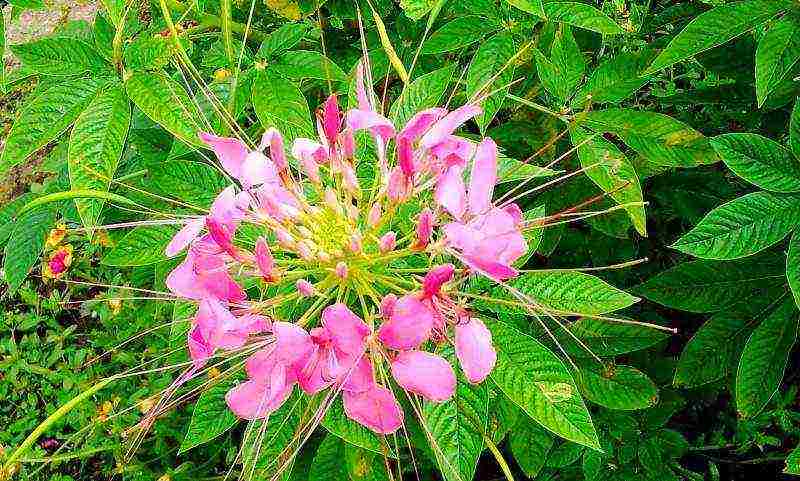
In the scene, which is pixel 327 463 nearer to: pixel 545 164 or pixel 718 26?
pixel 545 164

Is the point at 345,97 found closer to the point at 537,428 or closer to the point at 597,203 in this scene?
the point at 597,203

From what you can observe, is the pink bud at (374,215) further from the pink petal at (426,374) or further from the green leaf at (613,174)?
the green leaf at (613,174)

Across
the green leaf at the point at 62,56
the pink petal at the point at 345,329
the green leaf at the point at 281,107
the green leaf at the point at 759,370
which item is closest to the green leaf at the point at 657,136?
the green leaf at the point at 759,370

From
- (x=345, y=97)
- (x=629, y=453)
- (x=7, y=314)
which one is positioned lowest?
(x=7, y=314)

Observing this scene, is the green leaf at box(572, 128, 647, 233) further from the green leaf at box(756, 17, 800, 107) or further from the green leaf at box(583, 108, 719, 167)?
the green leaf at box(756, 17, 800, 107)

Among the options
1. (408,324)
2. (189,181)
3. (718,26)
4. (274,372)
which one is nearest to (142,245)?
(189,181)

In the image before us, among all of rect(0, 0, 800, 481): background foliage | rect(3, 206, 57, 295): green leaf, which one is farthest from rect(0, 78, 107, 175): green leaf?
rect(3, 206, 57, 295): green leaf

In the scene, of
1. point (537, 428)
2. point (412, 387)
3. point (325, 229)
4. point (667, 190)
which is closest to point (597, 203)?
point (667, 190)
